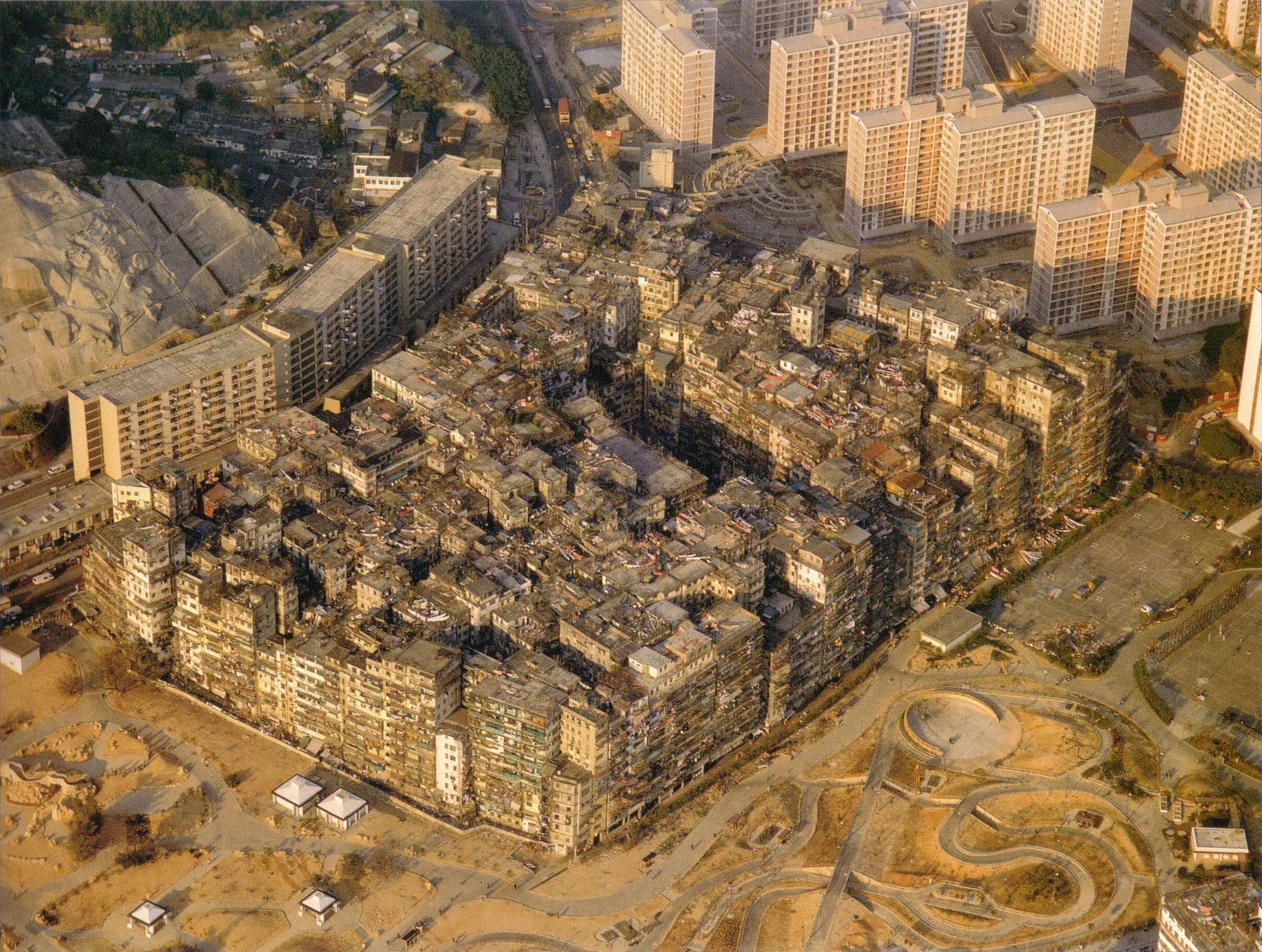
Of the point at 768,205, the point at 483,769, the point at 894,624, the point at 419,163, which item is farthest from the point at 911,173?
the point at 483,769

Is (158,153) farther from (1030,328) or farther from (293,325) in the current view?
(1030,328)

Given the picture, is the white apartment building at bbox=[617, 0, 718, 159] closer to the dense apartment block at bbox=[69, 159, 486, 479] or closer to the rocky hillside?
the dense apartment block at bbox=[69, 159, 486, 479]

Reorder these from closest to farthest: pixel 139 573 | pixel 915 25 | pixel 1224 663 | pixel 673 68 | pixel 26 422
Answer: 1. pixel 139 573
2. pixel 1224 663
3. pixel 26 422
4. pixel 673 68
5. pixel 915 25

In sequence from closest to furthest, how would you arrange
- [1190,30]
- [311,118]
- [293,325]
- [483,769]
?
[483,769] → [293,325] → [311,118] → [1190,30]

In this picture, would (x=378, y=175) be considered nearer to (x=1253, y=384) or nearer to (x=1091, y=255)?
(x=1091, y=255)

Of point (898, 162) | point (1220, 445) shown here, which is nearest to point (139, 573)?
point (1220, 445)

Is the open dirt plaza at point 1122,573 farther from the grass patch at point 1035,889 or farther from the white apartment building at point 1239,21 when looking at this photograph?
the white apartment building at point 1239,21

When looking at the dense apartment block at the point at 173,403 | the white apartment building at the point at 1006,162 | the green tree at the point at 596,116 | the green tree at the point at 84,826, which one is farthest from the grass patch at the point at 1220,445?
the green tree at the point at 84,826
